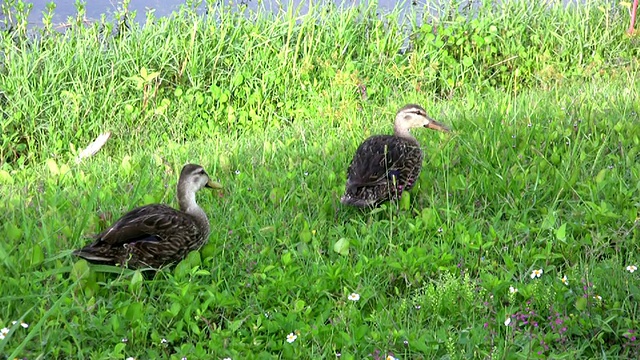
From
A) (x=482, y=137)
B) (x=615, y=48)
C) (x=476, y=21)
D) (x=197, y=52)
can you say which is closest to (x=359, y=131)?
(x=482, y=137)

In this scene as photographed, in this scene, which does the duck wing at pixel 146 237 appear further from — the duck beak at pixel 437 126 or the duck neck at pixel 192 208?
the duck beak at pixel 437 126

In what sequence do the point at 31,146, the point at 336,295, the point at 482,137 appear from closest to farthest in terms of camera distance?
the point at 336,295 → the point at 482,137 → the point at 31,146

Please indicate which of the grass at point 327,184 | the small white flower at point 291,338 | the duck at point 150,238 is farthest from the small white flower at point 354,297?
the duck at point 150,238

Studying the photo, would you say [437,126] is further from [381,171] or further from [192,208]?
[192,208]

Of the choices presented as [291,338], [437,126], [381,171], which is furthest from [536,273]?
[437,126]

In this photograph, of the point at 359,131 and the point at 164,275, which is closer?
the point at 164,275

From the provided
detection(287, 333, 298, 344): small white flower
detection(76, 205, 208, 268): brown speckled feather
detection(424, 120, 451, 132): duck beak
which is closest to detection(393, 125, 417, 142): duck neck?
detection(424, 120, 451, 132): duck beak

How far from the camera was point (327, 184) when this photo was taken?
232 inches

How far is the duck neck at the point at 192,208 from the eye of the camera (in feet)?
15.6

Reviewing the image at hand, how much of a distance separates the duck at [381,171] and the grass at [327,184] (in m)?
0.14

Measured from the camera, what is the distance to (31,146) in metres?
8.11

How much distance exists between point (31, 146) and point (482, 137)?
15.1 feet

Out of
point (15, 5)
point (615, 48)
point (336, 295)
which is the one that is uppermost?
point (15, 5)

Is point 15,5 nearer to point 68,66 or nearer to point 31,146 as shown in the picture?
point 68,66
